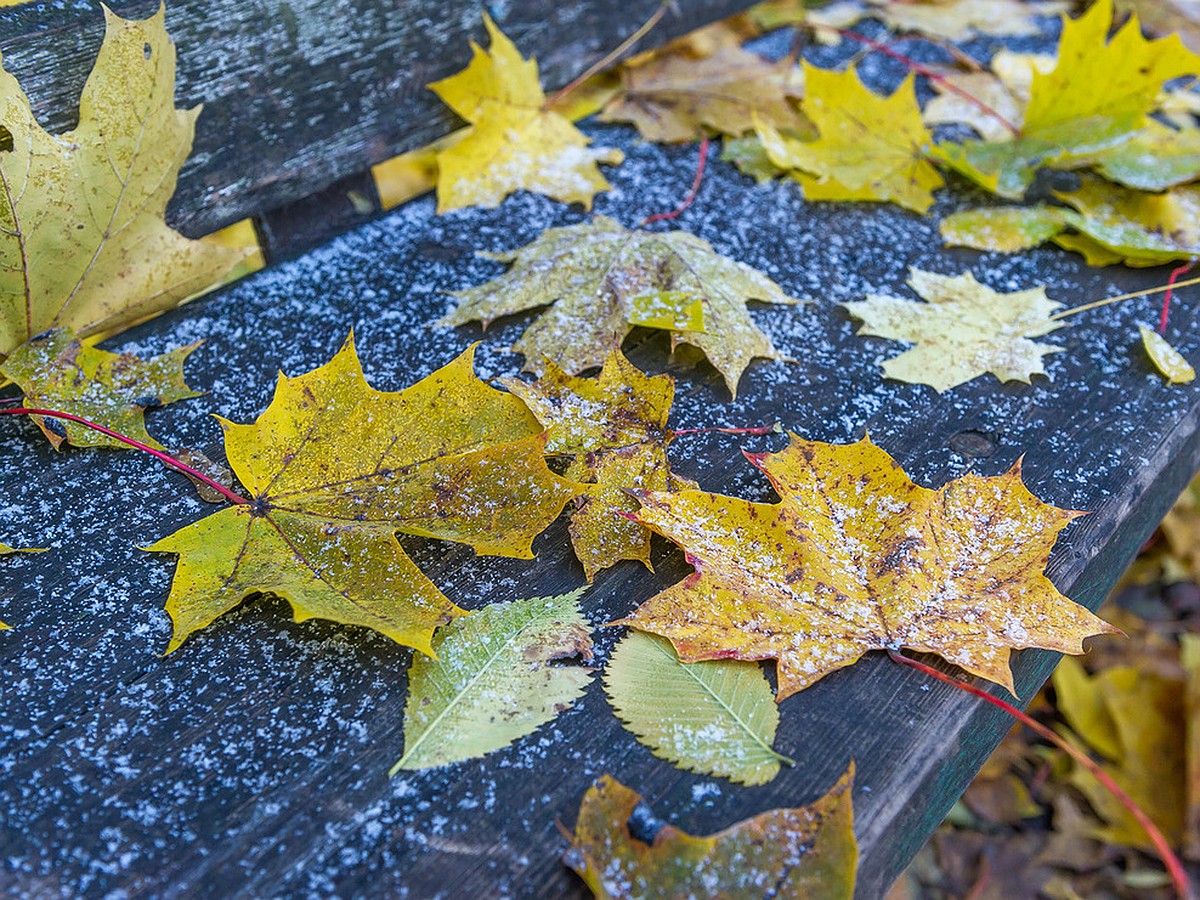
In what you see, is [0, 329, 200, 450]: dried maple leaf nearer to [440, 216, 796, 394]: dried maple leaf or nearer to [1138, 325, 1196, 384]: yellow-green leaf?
[440, 216, 796, 394]: dried maple leaf

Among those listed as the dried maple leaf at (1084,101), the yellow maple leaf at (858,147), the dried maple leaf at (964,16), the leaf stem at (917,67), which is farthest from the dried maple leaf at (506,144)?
the dried maple leaf at (964,16)

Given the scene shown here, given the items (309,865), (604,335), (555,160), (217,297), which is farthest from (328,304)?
(309,865)

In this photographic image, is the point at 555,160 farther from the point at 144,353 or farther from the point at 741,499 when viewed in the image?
the point at 741,499

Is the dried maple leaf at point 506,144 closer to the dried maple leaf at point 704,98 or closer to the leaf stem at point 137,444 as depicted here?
the dried maple leaf at point 704,98

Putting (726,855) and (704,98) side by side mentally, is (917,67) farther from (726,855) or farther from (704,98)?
(726,855)

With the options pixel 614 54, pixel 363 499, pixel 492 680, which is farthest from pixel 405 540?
pixel 614 54

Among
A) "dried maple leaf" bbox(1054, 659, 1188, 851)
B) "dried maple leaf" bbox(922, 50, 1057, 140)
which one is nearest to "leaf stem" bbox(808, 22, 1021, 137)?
"dried maple leaf" bbox(922, 50, 1057, 140)

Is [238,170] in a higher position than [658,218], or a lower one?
higher
